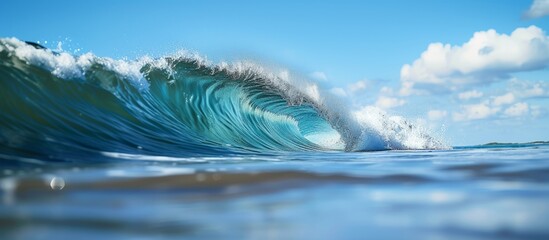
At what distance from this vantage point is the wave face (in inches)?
246

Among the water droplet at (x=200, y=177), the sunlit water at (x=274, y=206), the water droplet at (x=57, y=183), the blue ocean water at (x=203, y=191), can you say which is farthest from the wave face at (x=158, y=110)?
the sunlit water at (x=274, y=206)

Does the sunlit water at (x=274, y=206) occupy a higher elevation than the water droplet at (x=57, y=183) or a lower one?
lower

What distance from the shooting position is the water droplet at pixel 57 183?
2.61 meters

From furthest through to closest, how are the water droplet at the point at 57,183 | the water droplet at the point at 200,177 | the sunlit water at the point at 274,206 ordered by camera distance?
1. the water droplet at the point at 200,177
2. the water droplet at the point at 57,183
3. the sunlit water at the point at 274,206

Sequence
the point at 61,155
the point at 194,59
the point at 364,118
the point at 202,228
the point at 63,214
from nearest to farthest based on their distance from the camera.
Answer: the point at 202,228, the point at 63,214, the point at 61,155, the point at 194,59, the point at 364,118

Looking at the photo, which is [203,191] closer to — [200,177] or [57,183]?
[200,177]

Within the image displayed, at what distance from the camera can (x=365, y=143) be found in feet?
49.9

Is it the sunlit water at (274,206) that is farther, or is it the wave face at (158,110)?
the wave face at (158,110)

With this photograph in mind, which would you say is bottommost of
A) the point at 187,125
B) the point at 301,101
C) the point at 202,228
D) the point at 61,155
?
the point at 202,228

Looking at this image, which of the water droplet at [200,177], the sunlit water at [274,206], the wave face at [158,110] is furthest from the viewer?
the wave face at [158,110]

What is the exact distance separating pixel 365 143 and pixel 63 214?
13886 mm

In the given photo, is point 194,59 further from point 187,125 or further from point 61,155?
point 61,155

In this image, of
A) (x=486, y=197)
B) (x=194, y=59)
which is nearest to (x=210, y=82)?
(x=194, y=59)

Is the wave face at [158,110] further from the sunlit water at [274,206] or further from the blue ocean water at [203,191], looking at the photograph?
the sunlit water at [274,206]
